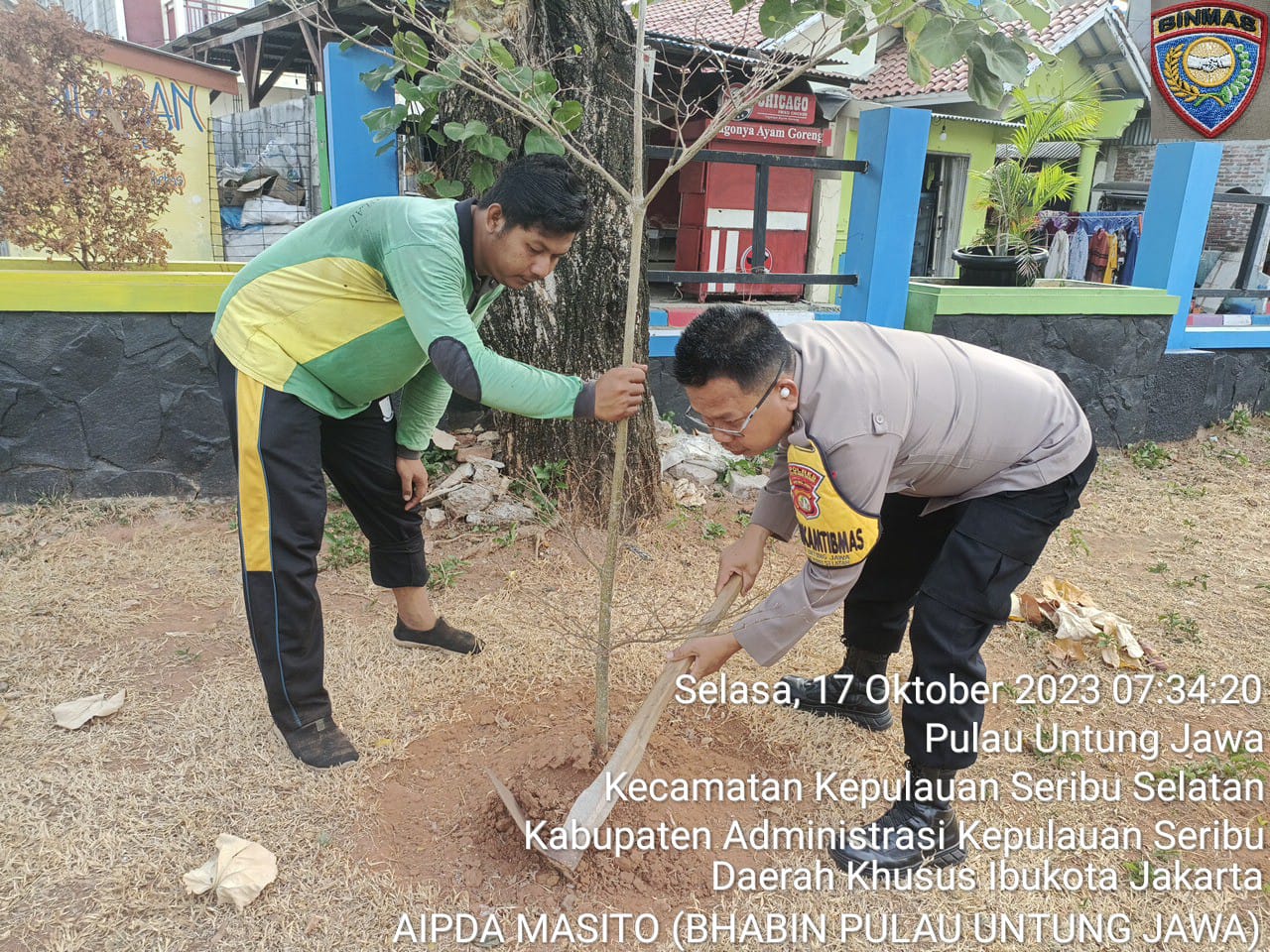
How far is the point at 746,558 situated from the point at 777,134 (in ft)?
33.1

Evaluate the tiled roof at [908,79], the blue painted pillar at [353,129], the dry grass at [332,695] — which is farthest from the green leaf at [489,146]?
the tiled roof at [908,79]

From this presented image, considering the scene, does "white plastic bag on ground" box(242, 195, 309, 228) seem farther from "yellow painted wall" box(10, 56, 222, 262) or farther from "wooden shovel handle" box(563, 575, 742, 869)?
"wooden shovel handle" box(563, 575, 742, 869)

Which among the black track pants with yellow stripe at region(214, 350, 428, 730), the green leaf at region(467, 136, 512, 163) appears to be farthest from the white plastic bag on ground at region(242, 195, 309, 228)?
the black track pants with yellow stripe at region(214, 350, 428, 730)

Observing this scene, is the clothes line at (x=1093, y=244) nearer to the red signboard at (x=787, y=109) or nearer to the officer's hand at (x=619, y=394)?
the red signboard at (x=787, y=109)

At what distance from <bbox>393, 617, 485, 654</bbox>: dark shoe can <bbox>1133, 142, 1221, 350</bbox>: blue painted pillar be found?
19.3 feet

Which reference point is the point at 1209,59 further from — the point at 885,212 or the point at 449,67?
the point at 449,67

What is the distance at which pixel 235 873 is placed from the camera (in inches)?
81.3

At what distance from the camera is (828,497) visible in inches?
73.6

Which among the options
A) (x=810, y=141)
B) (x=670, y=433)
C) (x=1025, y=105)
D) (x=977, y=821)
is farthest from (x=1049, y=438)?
(x=810, y=141)

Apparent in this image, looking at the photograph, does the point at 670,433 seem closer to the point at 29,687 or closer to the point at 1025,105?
the point at 29,687

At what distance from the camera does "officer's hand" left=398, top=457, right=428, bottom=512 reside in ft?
9.24

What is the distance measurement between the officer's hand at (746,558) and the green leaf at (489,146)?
219 centimetres

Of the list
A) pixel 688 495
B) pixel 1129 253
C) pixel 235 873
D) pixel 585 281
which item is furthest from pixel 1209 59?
pixel 1129 253

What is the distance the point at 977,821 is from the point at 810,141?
35.9 feet
